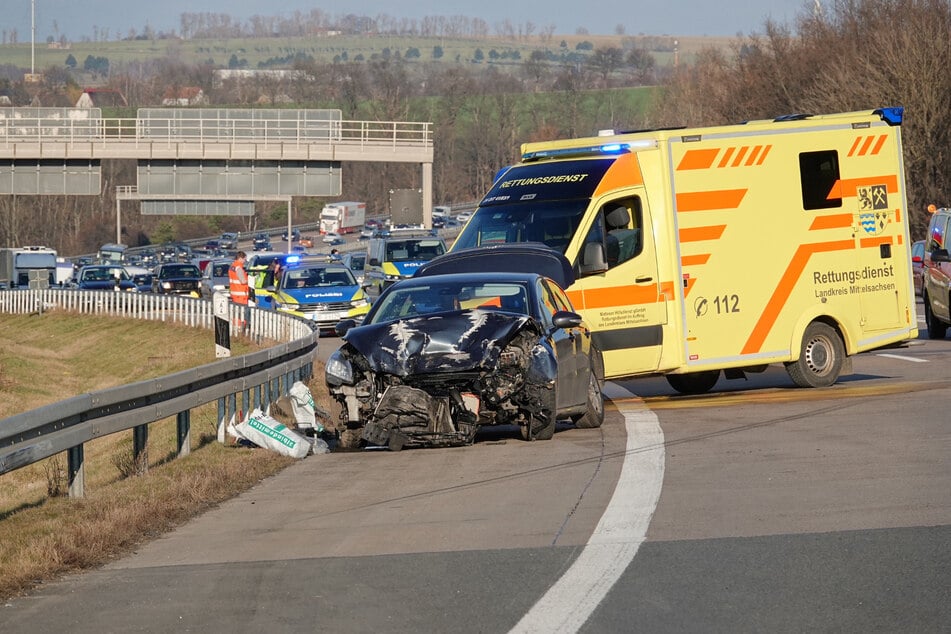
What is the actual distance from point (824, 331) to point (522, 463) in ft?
23.7

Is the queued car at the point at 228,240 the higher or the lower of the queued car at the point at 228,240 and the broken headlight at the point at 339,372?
the higher

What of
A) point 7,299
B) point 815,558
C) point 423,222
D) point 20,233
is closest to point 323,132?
point 423,222

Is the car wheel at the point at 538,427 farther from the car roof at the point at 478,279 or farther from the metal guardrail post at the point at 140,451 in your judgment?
the metal guardrail post at the point at 140,451

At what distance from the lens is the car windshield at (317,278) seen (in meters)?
35.8

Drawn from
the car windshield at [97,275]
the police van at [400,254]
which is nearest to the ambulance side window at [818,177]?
the police van at [400,254]

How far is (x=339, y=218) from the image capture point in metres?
125

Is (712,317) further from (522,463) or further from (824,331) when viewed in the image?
(522,463)

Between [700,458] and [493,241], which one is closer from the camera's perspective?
[700,458]

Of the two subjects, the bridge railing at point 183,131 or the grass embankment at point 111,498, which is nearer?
the grass embankment at point 111,498

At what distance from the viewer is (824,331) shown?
18.5 m

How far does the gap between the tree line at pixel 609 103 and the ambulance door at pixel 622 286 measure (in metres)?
42.5

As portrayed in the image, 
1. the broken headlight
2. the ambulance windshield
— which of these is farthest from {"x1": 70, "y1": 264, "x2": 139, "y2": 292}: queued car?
the broken headlight

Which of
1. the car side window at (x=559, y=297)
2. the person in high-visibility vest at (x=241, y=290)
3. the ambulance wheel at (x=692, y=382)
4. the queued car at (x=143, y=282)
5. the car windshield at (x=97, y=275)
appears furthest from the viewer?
the queued car at (x=143, y=282)

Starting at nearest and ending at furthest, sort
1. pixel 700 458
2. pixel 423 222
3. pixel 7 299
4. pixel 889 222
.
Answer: pixel 700 458 < pixel 889 222 < pixel 7 299 < pixel 423 222
